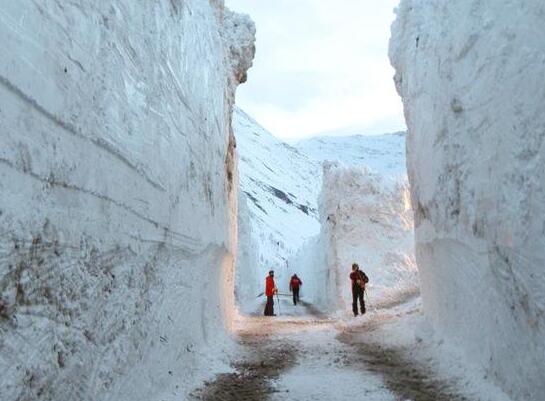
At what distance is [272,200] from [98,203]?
224 feet

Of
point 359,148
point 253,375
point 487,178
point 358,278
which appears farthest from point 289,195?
point 487,178

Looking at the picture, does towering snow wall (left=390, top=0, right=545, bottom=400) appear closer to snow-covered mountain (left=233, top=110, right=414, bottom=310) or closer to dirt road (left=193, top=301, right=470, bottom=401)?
dirt road (left=193, top=301, right=470, bottom=401)

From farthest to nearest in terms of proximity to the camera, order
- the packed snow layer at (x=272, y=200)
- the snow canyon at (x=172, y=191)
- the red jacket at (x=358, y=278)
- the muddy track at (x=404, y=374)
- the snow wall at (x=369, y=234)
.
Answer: the packed snow layer at (x=272, y=200) → the snow wall at (x=369, y=234) → the red jacket at (x=358, y=278) → the muddy track at (x=404, y=374) → the snow canyon at (x=172, y=191)

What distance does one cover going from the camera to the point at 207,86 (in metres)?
6.39

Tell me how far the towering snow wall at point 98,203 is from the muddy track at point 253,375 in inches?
10.4

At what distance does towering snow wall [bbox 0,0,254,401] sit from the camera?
2.03m

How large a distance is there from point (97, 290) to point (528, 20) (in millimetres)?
2871

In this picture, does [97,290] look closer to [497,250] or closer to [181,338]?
[181,338]

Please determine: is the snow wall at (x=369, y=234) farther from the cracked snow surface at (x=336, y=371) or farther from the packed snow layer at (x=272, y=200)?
the cracked snow surface at (x=336, y=371)

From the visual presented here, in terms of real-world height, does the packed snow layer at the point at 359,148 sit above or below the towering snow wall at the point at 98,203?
above

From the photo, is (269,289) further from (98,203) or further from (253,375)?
(98,203)

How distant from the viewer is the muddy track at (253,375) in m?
4.00

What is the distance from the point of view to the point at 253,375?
471 centimetres

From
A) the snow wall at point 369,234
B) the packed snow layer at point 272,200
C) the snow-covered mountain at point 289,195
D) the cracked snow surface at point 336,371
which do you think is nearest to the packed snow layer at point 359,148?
the snow-covered mountain at point 289,195
